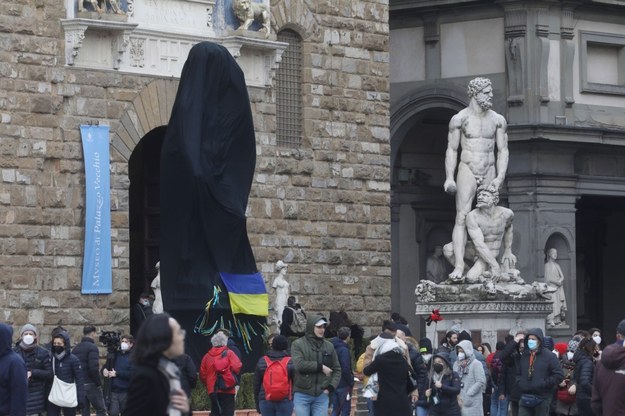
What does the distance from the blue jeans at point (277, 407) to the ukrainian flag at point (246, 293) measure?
1072 millimetres

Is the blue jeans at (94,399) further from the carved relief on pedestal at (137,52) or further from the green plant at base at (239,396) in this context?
the carved relief on pedestal at (137,52)

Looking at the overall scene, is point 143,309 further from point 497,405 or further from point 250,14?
point 497,405

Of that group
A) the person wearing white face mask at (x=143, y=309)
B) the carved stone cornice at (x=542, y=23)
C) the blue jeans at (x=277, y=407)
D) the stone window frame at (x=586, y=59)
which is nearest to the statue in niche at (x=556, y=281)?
the stone window frame at (x=586, y=59)

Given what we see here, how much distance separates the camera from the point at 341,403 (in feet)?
86.8

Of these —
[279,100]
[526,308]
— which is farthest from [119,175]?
[526,308]

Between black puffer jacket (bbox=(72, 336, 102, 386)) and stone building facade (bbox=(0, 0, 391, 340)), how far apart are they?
3117mm

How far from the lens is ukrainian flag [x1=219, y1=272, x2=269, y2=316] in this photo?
71.9ft

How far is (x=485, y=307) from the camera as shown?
1203 inches

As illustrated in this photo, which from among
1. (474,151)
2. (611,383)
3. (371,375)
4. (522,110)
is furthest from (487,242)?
(611,383)

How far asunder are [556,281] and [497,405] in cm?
1144

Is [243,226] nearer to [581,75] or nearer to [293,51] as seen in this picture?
[293,51]

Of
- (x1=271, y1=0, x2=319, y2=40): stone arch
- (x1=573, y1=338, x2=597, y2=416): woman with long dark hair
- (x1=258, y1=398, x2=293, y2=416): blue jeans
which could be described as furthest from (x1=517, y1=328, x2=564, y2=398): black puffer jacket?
(x1=271, y1=0, x2=319, y2=40): stone arch

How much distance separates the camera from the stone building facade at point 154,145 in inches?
1152

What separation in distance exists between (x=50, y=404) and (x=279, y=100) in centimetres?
1092
